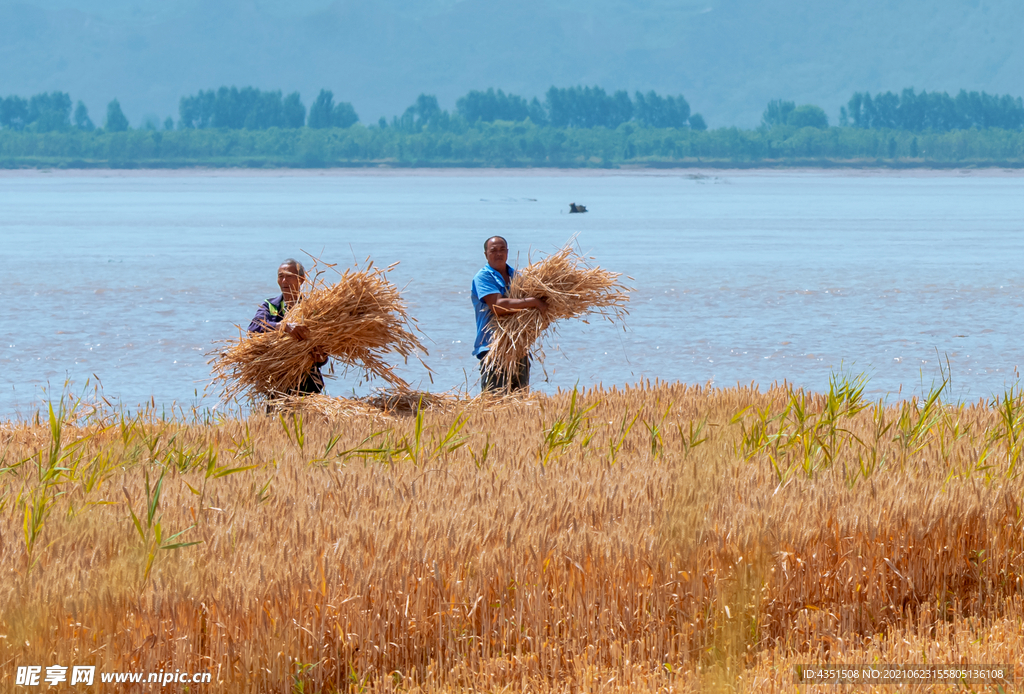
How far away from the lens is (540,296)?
10.7m

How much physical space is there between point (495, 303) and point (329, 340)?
1434mm

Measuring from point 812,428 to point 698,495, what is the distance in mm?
1810

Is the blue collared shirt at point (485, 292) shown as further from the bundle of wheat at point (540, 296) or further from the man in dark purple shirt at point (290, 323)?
the man in dark purple shirt at point (290, 323)

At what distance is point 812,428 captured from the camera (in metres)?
8.18

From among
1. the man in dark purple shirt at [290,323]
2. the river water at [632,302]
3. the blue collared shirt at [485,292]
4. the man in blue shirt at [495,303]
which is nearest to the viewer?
the man in dark purple shirt at [290,323]

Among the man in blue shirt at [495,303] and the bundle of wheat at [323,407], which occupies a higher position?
the man in blue shirt at [495,303]

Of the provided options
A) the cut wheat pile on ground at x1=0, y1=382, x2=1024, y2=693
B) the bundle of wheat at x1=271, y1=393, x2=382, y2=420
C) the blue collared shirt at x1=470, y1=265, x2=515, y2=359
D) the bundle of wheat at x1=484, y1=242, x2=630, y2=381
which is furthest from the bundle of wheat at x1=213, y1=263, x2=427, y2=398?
the cut wheat pile on ground at x1=0, y1=382, x2=1024, y2=693

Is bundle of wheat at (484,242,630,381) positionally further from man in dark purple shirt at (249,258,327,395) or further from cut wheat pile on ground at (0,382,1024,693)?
cut wheat pile on ground at (0,382,1024,693)

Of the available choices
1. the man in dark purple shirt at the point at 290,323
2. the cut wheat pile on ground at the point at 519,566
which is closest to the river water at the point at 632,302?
the man in dark purple shirt at the point at 290,323

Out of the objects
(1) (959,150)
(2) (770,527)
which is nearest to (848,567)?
(2) (770,527)

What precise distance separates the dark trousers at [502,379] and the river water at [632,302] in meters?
1.07

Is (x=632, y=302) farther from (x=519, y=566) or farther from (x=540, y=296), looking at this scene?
(x=519, y=566)

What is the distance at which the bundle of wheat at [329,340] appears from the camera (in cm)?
1026

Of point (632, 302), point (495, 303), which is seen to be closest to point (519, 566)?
point (495, 303)
